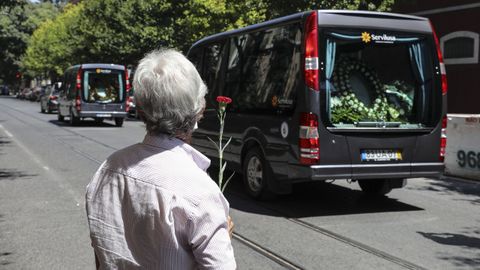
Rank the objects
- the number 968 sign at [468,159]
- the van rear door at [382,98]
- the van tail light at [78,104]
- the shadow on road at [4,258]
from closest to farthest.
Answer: the shadow on road at [4,258] < the van rear door at [382,98] < the number 968 sign at [468,159] < the van tail light at [78,104]

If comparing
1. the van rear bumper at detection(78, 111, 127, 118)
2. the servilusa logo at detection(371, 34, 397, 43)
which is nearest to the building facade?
the van rear bumper at detection(78, 111, 127, 118)

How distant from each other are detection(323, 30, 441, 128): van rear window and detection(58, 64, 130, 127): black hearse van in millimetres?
16305

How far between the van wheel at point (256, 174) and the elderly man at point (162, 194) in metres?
5.30

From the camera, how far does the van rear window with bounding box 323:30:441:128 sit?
6.65 metres

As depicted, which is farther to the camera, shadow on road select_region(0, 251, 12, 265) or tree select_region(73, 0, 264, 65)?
tree select_region(73, 0, 264, 65)

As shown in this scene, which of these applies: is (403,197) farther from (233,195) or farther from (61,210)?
(61,210)

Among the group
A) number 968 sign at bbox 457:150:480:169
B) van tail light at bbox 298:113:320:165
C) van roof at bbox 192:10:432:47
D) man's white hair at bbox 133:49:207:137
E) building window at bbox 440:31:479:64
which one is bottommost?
number 968 sign at bbox 457:150:480:169

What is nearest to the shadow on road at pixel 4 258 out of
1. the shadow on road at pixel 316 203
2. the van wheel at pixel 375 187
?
the shadow on road at pixel 316 203

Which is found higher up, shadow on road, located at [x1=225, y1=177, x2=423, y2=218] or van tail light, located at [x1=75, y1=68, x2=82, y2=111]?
van tail light, located at [x1=75, y1=68, x2=82, y2=111]

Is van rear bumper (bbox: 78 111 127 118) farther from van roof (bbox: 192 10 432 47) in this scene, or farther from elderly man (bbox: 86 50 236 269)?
elderly man (bbox: 86 50 236 269)

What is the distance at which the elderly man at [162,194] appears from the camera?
1.58 metres

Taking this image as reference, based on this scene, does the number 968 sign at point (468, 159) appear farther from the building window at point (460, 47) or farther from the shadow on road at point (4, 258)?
the building window at point (460, 47)

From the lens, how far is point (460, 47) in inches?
781

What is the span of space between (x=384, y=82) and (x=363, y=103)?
0.49m
